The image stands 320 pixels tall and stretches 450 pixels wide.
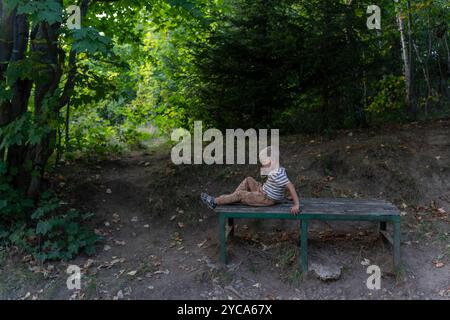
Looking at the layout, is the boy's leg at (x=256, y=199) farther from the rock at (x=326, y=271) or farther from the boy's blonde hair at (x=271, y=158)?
the rock at (x=326, y=271)

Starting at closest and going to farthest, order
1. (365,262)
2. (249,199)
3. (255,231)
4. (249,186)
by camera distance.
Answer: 1. (365,262)
2. (249,199)
3. (249,186)
4. (255,231)

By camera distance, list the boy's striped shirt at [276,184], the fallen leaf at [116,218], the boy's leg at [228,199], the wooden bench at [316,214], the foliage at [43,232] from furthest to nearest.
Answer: the fallen leaf at [116,218], the foliage at [43,232], the boy's leg at [228,199], the boy's striped shirt at [276,184], the wooden bench at [316,214]

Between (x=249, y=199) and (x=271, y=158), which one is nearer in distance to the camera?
(x=271, y=158)

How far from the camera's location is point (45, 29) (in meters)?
5.52

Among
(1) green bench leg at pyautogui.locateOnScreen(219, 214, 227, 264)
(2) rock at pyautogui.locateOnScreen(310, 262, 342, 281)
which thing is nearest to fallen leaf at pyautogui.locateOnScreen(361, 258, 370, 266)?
(2) rock at pyautogui.locateOnScreen(310, 262, 342, 281)

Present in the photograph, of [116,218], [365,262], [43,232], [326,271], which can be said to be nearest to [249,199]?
[326,271]

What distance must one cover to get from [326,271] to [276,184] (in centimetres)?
114

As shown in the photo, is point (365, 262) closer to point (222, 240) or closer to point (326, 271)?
point (326, 271)

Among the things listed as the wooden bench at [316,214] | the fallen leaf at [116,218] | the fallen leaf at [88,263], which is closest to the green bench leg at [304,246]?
Result: the wooden bench at [316,214]

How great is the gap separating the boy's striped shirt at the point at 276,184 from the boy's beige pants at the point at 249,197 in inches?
2.4

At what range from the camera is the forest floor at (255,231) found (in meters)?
4.89

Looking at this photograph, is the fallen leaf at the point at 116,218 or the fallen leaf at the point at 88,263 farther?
the fallen leaf at the point at 116,218

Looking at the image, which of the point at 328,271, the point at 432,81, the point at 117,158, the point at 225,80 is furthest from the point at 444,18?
the point at 117,158

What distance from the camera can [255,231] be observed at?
239 inches
